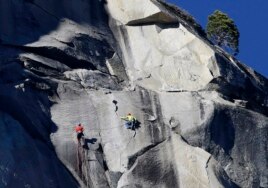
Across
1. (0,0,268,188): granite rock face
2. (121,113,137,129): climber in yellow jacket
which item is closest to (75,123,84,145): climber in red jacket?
(0,0,268,188): granite rock face

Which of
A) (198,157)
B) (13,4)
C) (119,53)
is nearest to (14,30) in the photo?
(13,4)

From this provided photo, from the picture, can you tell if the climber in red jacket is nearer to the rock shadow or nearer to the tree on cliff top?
the rock shadow

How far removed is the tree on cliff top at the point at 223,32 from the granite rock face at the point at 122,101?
4737 mm

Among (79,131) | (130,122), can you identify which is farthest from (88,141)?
(130,122)

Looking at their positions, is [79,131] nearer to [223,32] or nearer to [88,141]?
[88,141]

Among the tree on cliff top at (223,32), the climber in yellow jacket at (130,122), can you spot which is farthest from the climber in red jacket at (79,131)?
the tree on cliff top at (223,32)

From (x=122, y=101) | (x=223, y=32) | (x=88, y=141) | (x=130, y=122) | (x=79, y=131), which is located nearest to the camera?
(x=79, y=131)

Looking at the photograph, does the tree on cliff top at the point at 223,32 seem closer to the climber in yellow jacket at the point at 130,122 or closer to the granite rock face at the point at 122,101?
the granite rock face at the point at 122,101

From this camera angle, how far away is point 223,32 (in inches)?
2191

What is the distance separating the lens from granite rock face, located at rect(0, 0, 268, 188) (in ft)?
141

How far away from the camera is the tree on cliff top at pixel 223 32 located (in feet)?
183

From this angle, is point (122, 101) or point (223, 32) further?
point (223, 32)

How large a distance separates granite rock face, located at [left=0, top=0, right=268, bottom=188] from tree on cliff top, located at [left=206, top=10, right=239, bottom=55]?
4.74 metres

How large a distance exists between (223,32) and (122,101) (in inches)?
436
